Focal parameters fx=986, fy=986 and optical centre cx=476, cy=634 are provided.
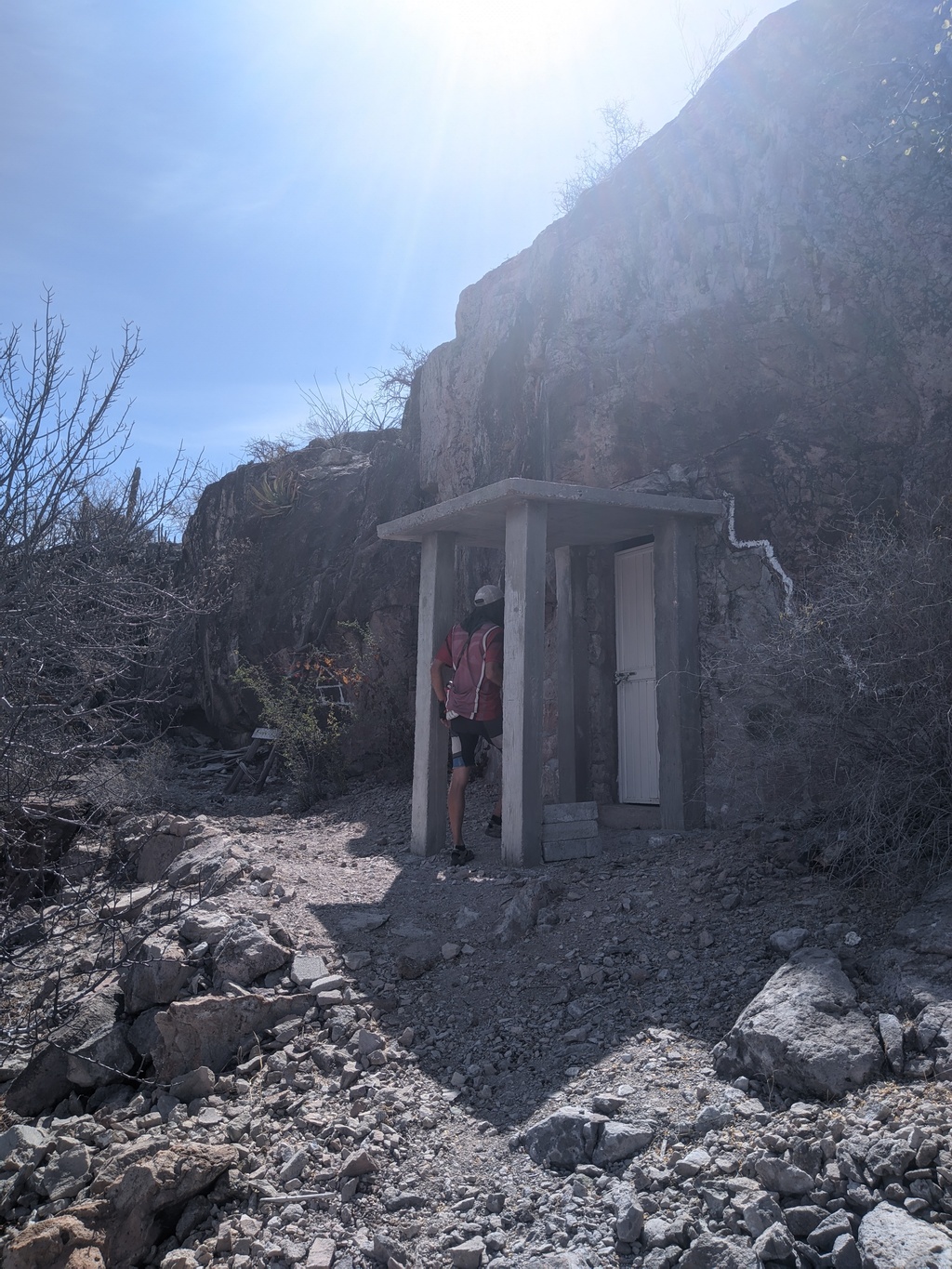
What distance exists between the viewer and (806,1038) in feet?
11.0

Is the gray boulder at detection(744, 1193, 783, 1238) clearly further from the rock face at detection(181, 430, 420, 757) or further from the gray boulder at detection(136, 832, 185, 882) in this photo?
the rock face at detection(181, 430, 420, 757)

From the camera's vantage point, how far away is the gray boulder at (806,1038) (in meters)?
3.23

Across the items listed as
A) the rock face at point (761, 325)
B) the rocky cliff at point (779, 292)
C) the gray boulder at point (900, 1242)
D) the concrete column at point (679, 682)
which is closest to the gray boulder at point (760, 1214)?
the gray boulder at point (900, 1242)

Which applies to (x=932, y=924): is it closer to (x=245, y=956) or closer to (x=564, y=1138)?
(x=564, y=1138)

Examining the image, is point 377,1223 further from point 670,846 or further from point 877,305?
point 877,305

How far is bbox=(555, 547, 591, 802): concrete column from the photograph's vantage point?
7832 mm

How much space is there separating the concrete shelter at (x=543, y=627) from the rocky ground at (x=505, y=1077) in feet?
2.40

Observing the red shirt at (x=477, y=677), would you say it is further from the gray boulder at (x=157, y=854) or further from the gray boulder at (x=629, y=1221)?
the gray boulder at (x=629, y=1221)

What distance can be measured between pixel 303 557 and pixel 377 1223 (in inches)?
440

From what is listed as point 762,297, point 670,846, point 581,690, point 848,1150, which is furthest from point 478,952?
point 762,297

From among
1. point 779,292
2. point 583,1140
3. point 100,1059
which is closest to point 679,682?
point 779,292

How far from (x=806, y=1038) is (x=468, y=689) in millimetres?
3811

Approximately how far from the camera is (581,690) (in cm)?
794

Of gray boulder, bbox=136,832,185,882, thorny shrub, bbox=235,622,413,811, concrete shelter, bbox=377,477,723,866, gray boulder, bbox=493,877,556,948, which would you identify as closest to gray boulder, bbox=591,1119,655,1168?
gray boulder, bbox=493,877,556,948
